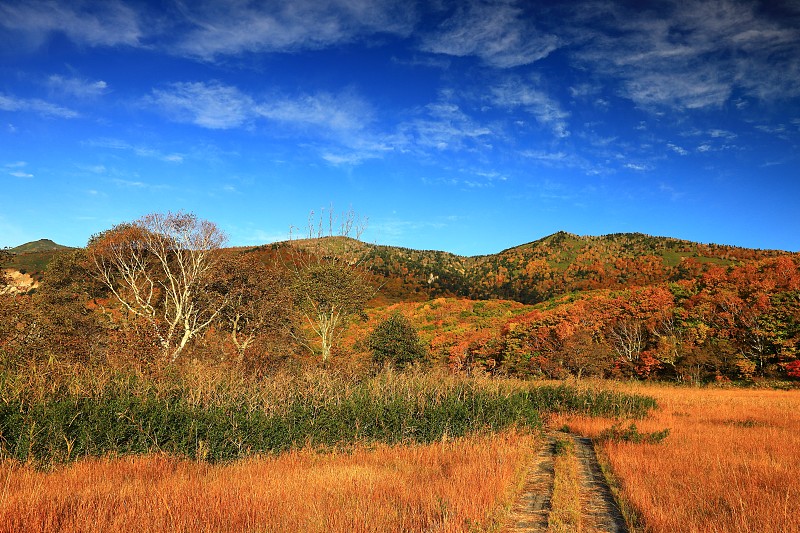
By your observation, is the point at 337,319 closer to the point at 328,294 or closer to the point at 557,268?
the point at 328,294

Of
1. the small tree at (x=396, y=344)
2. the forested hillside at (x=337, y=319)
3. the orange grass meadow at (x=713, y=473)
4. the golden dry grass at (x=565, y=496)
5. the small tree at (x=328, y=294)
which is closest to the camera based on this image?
the orange grass meadow at (x=713, y=473)

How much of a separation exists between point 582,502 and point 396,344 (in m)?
24.9

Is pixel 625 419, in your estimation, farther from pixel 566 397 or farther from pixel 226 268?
pixel 226 268

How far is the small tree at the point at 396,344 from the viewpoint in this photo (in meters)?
33.3

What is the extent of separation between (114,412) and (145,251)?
26.0 metres

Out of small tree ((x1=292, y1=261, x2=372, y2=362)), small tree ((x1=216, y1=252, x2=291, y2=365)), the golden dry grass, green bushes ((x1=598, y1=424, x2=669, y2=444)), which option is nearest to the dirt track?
the golden dry grass

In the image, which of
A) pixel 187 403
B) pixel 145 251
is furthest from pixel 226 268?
pixel 187 403

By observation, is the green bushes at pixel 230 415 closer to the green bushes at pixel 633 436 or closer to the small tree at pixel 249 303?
the green bushes at pixel 633 436

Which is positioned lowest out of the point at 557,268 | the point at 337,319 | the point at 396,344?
the point at 396,344

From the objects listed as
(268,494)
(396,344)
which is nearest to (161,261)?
(396,344)

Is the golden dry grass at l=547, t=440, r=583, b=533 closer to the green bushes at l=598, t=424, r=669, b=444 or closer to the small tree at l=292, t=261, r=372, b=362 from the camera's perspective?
the green bushes at l=598, t=424, r=669, b=444

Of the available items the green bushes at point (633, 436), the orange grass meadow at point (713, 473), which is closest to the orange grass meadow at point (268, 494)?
the orange grass meadow at point (713, 473)

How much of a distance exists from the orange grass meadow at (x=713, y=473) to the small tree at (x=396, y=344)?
16.1m

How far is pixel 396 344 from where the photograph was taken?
3366 centimetres
